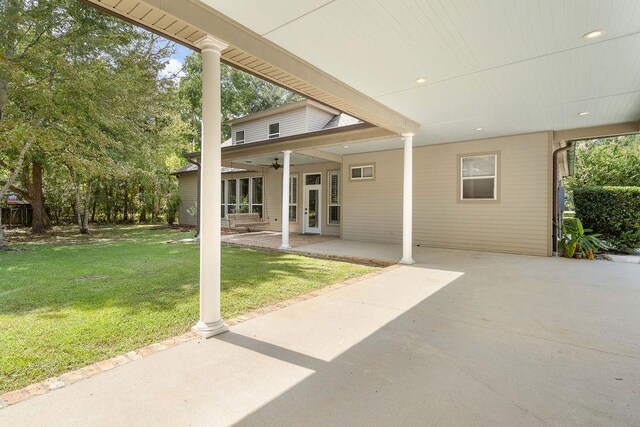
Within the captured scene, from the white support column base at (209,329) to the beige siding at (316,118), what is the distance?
1077cm

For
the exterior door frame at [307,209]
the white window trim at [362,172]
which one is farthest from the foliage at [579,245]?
the exterior door frame at [307,209]

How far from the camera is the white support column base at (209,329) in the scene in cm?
320

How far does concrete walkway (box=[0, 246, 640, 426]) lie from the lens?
2.04 meters

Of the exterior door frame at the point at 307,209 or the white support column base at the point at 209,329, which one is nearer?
the white support column base at the point at 209,329

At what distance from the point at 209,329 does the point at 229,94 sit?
78.0 feet

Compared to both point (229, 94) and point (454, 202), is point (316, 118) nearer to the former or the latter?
point (454, 202)

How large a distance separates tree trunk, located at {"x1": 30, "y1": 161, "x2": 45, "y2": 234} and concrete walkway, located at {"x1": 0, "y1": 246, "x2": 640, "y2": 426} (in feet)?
43.1

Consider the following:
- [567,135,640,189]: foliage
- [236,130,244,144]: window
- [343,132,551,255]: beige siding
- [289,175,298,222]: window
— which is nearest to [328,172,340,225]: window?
[343,132,551,255]: beige siding

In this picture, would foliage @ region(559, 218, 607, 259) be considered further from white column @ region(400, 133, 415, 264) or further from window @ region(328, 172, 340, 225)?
window @ region(328, 172, 340, 225)

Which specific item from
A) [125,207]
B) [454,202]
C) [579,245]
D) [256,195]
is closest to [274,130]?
[256,195]

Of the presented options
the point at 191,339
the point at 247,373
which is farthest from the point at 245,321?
the point at 247,373

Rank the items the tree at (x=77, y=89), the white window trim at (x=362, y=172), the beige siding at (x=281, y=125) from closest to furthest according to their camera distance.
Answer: the tree at (x=77, y=89), the white window trim at (x=362, y=172), the beige siding at (x=281, y=125)

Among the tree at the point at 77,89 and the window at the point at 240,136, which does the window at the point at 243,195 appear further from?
the tree at the point at 77,89

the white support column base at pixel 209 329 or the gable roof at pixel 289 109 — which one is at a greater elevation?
the gable roof at pixel 289 109
